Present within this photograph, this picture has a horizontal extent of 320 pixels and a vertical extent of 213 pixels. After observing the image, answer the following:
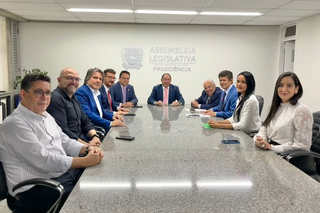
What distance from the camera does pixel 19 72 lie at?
21.7ft

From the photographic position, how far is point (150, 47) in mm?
6844

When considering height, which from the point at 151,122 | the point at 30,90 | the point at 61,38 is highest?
the point at 61,38

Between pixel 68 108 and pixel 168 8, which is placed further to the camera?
pixel 168 8

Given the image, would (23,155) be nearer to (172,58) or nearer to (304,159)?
(304,159)

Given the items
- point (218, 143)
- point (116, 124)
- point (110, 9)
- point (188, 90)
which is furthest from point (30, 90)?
point (188, 90)

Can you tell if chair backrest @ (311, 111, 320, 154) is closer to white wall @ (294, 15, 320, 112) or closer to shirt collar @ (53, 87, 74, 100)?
shirt collar @ (53, 87, 74, 100)

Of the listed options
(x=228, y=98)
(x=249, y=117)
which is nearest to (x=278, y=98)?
(x=249, y=117)

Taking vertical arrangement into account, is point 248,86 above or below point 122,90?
above

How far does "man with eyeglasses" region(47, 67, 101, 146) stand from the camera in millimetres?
2459

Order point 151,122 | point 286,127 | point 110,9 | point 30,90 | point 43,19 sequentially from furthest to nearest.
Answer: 1. point 43,19
2. point 110,9
3. point 151,122
4. point 286,127
5. point 30,90

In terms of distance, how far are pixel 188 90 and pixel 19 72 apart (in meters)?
4.06

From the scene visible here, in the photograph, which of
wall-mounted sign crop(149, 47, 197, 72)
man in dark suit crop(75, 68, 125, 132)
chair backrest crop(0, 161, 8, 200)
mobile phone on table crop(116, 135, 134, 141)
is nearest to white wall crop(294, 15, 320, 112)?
wall-mounted sign crop(149, 47, 197, 72)

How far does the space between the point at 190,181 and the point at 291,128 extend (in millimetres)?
1179

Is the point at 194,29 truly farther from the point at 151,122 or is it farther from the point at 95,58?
the point at 151,122
